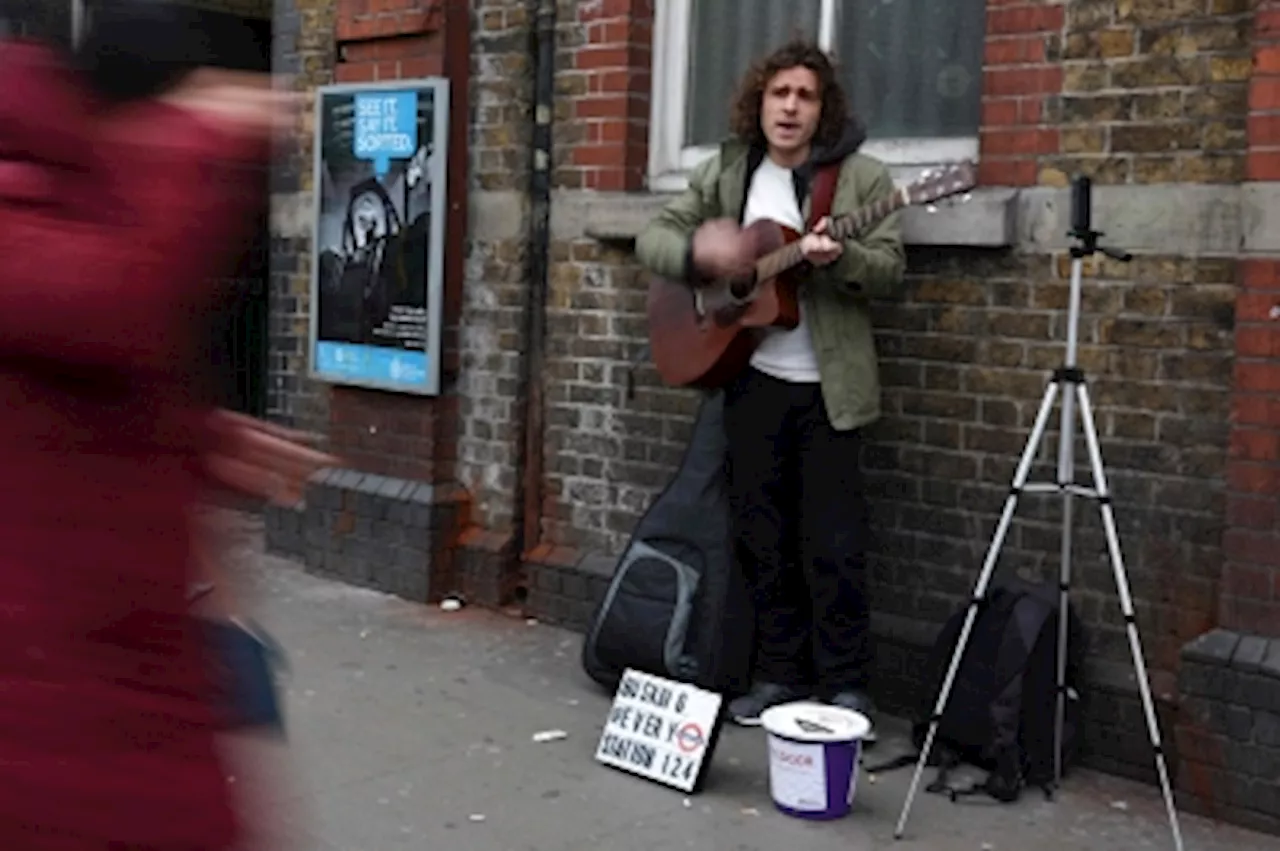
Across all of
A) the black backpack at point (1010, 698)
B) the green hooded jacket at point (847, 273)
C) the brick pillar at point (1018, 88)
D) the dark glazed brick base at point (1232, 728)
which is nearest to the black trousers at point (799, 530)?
the green hooded jacket at point (847, 273)

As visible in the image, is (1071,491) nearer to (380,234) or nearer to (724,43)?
(724,43)

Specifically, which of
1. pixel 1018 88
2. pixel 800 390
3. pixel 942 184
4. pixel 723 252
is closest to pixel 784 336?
pixel 800 390

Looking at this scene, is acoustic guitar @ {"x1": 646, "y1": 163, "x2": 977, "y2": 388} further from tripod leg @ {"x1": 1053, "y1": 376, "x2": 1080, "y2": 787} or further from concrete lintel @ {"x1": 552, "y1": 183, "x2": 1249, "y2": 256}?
tripod leg @ {"x1": 1053, "y1": 376, "x2": 1080, "y2": 787}

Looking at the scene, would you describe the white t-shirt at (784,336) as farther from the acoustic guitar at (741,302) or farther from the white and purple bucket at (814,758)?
the white and purple bucket at (814,758)

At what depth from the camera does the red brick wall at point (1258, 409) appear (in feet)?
14.8

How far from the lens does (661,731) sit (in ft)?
16.1

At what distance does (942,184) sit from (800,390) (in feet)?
2.76

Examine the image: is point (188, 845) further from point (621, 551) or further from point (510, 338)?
point (510, 338)

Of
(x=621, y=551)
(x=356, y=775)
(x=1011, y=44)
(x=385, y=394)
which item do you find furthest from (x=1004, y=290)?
(x=385, y=394)

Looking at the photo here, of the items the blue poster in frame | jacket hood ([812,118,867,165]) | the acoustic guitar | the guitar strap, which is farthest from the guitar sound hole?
the blue poster in frame


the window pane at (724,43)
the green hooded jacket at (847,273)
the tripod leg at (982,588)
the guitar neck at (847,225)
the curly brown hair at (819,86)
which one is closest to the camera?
the tripod leg at (982,588)

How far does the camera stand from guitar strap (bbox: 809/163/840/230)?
17.1 feet

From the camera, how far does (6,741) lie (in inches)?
70.8

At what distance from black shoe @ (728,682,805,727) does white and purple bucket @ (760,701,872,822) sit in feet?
2.34
